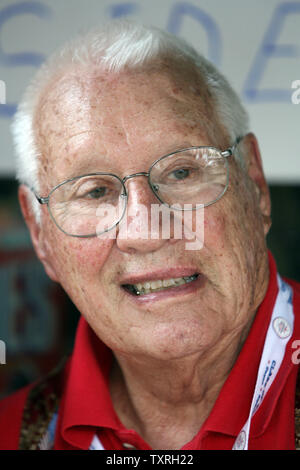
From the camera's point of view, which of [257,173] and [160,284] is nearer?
[160,284]

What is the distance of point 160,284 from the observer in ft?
5.51

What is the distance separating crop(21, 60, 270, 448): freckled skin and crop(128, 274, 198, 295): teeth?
0.15 feet

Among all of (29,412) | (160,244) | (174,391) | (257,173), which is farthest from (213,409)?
(257,173)

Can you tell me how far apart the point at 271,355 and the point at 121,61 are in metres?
1.02

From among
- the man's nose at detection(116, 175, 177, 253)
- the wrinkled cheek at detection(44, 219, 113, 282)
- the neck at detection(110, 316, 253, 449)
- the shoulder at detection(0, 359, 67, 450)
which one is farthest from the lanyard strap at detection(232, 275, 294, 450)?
the shoulder at detection(0, 359, 67, 450)

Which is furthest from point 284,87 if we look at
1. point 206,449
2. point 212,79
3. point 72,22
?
point 206,449

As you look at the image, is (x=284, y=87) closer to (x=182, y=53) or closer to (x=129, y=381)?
(x=182, y=53)

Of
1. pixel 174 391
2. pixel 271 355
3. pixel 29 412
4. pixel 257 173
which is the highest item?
pixel 257 173

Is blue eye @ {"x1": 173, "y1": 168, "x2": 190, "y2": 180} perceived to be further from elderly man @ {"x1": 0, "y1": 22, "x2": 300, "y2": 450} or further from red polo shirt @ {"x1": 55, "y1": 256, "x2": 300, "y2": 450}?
red polo shirt @ {"x1": 55, "y1": 256, "x2": 300, "y2": 450}

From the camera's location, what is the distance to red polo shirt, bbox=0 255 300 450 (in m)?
1.64

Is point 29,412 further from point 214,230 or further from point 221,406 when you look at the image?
point 214,230

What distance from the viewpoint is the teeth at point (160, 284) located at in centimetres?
168

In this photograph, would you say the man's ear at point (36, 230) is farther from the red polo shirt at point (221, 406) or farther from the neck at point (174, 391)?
the neck at point (174, 391)

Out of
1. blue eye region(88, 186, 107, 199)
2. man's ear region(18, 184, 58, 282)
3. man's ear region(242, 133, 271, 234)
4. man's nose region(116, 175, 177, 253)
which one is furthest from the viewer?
man's ear region(18, 184, 58, 282)
